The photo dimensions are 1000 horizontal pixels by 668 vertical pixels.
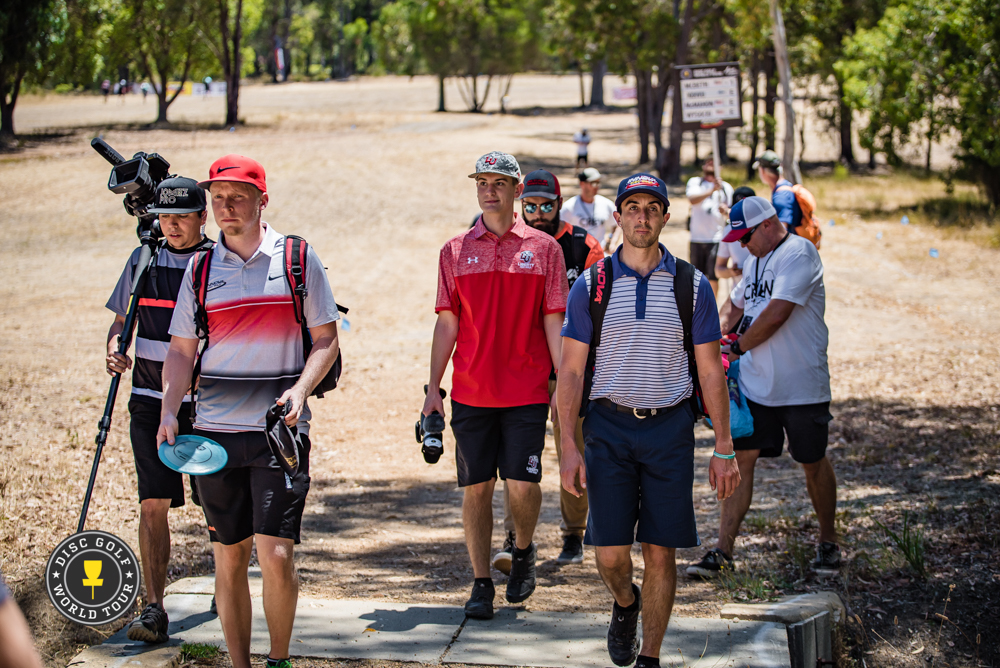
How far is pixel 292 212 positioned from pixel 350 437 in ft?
45.4

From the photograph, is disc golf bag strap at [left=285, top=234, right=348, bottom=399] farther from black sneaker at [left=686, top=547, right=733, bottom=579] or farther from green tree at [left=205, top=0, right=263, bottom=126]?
green tree at [left=205, top=0, right=263, bottom=126]

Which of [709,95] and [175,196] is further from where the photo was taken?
[709,95]

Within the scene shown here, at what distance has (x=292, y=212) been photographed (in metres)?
21.7

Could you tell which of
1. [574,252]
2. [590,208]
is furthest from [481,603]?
[590,208]

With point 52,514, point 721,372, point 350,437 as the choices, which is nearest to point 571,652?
point 721,372

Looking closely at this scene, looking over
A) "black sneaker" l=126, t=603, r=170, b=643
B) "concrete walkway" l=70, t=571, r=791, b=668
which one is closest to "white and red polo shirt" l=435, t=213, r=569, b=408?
"concrete walkway" l=70, t=571, r=791, b=668

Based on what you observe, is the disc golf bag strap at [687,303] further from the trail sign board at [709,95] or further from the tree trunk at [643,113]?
the tree trunk at [643,113]

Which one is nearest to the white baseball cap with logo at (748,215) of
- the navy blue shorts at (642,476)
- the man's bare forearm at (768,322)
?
the man's bare forearm at (768,322)

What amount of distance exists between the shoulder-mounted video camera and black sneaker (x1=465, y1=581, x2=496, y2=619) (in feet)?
7.76

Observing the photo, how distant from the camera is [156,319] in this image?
4.48 m

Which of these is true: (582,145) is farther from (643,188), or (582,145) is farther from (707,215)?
(643,188)

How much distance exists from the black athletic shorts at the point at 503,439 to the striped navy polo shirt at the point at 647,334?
0.82 meters

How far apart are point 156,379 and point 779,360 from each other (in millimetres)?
→ 3267

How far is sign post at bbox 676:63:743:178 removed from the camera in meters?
12.9
